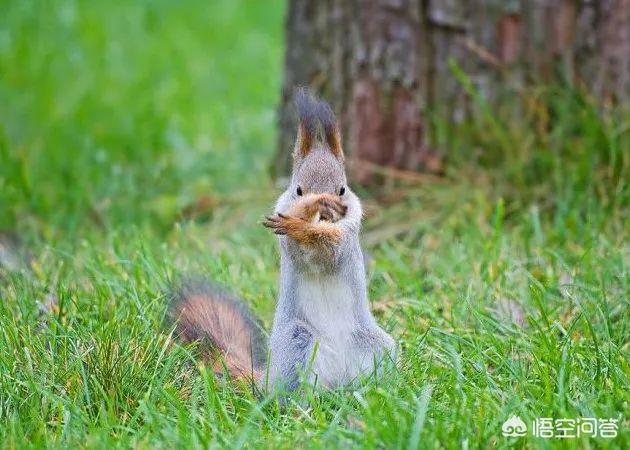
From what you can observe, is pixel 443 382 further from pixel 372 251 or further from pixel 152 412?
pixel 372 251

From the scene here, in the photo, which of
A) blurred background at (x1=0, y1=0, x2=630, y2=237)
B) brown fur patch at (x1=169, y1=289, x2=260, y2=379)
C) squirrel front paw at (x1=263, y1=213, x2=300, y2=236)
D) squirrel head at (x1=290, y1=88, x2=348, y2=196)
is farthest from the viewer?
blurred background at (x1=0, y1=0, x2=630, y2=237)

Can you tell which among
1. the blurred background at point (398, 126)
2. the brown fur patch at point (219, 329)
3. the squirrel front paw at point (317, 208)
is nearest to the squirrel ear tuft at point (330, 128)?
the squirrel front paw at point (317, 208)

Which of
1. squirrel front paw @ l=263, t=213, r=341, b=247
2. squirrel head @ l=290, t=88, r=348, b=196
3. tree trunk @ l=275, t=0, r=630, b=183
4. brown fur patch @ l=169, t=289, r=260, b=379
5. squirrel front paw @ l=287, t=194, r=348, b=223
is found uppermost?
tree trunk @ l=275, t=0, r=630, b=183

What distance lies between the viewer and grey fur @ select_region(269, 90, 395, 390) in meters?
2.66

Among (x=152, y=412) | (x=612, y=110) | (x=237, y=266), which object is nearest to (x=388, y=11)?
(x=612, y=110)

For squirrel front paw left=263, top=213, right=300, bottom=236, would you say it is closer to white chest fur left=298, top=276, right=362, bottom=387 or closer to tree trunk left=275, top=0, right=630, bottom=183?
white chest fur left=298, top=276, right=362, bottom=387

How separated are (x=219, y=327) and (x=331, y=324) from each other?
0.38 meters

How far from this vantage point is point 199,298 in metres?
3.00

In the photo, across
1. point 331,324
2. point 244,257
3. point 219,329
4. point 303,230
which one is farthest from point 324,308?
point 244,257

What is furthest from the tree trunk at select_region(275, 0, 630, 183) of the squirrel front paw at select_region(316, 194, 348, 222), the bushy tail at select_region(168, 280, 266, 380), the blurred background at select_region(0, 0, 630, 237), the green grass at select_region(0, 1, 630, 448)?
the squirrel front paw at select_region(316, 194, 348, 222)

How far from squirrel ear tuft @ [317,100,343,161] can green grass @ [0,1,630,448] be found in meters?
0.55

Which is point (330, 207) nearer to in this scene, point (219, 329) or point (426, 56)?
point (219, 329)

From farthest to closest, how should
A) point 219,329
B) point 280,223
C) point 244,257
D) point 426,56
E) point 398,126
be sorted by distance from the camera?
point 398,126 < point 426,56 < point 244,257 < point 219,329 < point 280,223

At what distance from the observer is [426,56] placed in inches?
172
